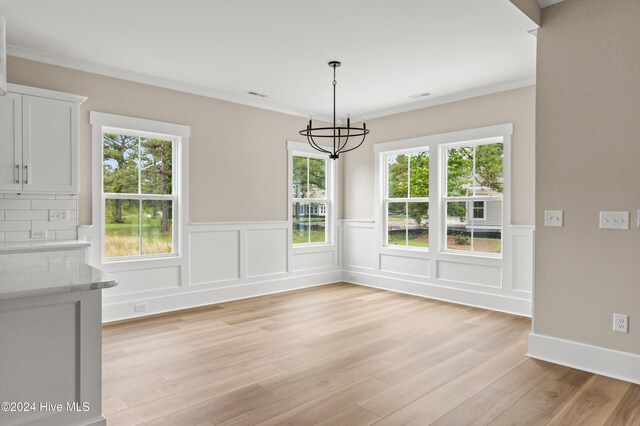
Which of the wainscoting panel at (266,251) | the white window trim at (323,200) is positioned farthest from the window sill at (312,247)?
the wainscoting panel at (266,251)

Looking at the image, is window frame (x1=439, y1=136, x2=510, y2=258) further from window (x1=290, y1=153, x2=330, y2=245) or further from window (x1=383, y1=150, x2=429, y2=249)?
window (x1=290, y1=153, x2=330, y2=245)

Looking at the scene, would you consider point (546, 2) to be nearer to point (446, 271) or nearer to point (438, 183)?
point (438, 183)

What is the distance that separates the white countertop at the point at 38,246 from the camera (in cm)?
343

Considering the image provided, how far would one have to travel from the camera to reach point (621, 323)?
9.66 feet

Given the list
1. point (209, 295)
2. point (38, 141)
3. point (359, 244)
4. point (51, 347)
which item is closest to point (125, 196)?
point (38, 141)

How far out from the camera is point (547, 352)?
3.29 metres

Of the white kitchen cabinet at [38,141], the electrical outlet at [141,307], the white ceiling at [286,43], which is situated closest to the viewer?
the white ceiling at [286,43]

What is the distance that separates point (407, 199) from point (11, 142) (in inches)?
180

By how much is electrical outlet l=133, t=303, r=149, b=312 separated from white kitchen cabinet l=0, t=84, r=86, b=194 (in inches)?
55.9

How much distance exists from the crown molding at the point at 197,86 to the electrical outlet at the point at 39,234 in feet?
5.24

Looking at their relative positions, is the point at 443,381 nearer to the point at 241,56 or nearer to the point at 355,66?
the point at 355,66

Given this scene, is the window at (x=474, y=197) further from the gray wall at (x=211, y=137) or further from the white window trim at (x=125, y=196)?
the white window trim at (x=125, y=196)

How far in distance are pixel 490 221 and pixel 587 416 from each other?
2.86 meters

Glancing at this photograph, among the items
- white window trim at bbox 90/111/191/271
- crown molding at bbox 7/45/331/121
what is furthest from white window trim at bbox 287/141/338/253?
white window trim at bbox 90/111/191/271
